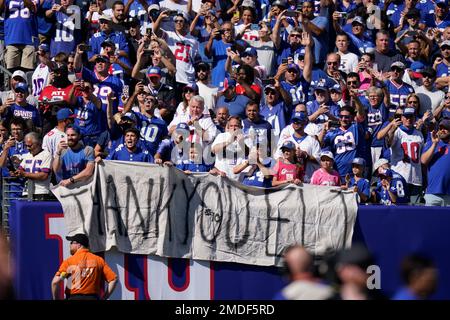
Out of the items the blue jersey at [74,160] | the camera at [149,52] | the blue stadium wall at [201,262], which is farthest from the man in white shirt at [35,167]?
the camera at [149,52]

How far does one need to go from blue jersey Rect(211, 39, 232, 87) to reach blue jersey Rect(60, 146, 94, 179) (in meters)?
3.30

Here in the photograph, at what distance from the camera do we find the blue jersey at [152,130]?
1519 centimetres

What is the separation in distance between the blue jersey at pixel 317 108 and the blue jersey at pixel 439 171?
144 cm

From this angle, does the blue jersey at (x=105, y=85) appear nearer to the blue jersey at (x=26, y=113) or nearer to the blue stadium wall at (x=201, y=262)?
the blue jersey at (x=26, y=113)

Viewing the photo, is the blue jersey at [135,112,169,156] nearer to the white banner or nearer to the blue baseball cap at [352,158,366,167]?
the white banner

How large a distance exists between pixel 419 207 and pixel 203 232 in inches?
96.9

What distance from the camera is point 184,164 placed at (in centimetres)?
1475

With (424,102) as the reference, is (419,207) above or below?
below

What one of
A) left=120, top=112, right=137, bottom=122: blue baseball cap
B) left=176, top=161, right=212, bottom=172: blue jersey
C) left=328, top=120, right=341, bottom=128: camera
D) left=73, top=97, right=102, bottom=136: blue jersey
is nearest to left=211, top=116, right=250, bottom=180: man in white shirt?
left=176, top=161, right=212, bottom=172: blue jersey

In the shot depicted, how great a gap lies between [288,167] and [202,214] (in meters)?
1.36
